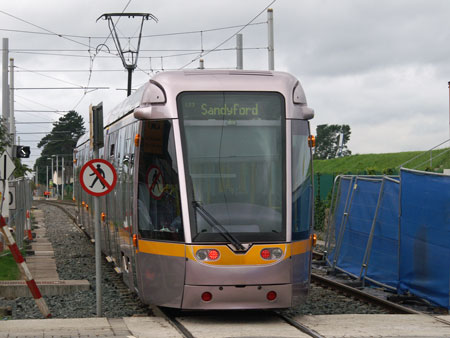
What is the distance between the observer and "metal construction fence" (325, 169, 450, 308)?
12.4 meters

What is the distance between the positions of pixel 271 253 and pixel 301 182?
1031mm

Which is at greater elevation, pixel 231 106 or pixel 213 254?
pixel 231 106

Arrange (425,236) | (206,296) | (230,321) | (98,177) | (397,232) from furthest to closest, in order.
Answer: (397,232) → (425,236) → (98,177) → (230,321) → (206,296)

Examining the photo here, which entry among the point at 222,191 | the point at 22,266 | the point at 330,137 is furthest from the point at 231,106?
the point at 330,137

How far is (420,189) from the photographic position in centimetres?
1309

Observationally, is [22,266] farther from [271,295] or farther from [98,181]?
[271,295]

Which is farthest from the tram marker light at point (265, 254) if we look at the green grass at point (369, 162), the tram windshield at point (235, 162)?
the green grass at point (369, 162)

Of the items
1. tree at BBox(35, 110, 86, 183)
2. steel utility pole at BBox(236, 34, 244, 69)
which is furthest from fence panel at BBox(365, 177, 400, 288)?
tree at BBox(35, 110, 86, 183)

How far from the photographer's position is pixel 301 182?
11.0m

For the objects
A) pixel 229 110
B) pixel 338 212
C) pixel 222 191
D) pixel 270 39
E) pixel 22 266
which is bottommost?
pixel 22 266

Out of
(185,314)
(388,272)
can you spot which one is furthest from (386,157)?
(185,314)

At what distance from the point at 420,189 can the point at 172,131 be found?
4.30 m

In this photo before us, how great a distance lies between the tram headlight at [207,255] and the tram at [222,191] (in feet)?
0.04

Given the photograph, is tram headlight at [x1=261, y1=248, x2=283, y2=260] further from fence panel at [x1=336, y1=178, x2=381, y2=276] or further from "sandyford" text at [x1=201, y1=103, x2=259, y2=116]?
fence panel at [x1=336, y1=178, x2=381, y2=276]
